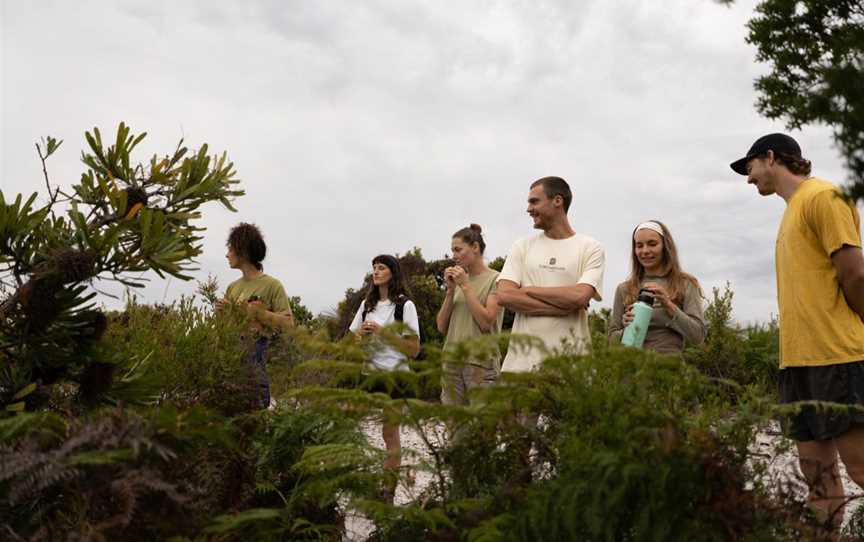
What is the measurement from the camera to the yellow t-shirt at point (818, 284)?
12.7 feet

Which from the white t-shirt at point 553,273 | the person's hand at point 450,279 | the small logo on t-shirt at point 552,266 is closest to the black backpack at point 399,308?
the person's hand at point 450,279

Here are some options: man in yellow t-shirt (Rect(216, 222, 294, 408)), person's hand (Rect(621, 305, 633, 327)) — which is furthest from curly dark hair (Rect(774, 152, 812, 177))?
man in yellow t-shirt (Rect(216, 222, 294, 408))

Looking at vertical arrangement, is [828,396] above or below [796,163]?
below

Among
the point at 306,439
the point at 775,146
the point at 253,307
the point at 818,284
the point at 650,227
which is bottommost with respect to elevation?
the point at 306,439

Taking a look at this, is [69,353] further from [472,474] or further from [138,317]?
[138,317]

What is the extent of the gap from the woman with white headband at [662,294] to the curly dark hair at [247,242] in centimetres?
315

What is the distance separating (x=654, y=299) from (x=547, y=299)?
25.9 inches

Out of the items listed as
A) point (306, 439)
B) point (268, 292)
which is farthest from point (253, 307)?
point (306, 439)

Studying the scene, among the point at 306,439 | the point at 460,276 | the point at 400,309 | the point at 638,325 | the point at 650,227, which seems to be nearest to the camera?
the point at 306,439

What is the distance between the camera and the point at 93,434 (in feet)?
7.76

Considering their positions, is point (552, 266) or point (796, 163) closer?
point (796, 163)

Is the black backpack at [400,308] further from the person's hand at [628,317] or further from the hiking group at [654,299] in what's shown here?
the person's hand at [628,317]

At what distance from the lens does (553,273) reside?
5398 mm

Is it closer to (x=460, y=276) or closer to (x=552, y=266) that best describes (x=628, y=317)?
(x=552, y=266)
